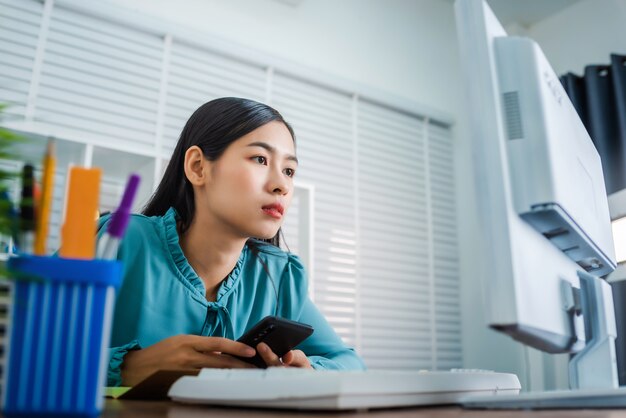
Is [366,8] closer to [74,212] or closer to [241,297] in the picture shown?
[241,297]

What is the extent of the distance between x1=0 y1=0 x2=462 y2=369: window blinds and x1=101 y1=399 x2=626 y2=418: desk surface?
1646 mm

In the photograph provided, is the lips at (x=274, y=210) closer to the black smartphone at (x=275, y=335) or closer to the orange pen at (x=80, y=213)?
the black smartphone at (x=275, y=335)

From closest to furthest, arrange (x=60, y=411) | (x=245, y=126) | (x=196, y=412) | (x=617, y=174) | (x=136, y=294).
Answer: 1. (x=60, y=411)
2. (x=196, y=412)
3. (x=136, y=294)
4. (x=245, y=126)
5. (x=617, y=174)

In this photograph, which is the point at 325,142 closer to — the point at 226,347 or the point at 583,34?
the point at 583,34

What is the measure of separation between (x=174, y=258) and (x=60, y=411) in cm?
85

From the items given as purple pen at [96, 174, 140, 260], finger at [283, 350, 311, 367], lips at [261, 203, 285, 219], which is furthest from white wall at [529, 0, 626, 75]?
purple pen at [96, 174, 140, 260]

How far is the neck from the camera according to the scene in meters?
1.28

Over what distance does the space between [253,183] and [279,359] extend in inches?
18.1

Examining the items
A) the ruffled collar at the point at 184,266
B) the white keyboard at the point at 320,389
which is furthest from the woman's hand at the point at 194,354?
the ruffled collar at the point at 184,266

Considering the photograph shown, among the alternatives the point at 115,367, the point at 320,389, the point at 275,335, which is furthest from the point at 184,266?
the point at 320,389

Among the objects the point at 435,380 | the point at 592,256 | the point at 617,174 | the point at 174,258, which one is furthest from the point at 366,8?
the point at 435,380

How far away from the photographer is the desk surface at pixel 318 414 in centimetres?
48

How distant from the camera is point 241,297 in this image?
1.31 metres

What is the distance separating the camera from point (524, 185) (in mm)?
580
